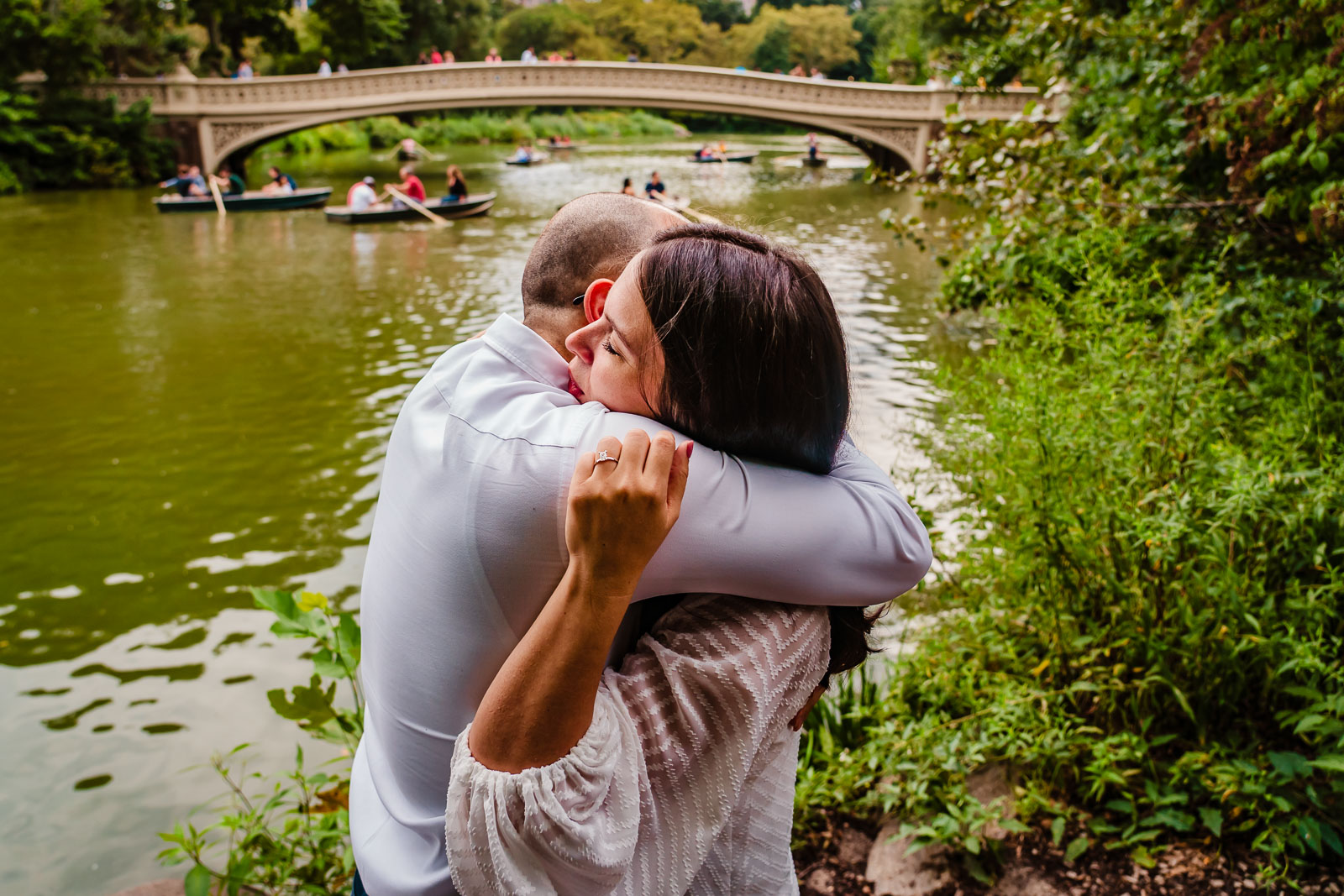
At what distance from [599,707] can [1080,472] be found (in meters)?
2.35

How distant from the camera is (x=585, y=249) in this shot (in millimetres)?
1402

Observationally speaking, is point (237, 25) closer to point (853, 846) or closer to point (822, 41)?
point (853, 846)

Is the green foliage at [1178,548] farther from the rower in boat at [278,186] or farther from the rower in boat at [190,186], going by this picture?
the rower in boat at [190,186]

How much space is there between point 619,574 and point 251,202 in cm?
1924

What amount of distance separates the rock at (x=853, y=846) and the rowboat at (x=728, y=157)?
29345mm

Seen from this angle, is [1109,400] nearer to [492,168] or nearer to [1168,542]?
[1168,542]

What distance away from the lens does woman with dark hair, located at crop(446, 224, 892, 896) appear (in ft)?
2.91

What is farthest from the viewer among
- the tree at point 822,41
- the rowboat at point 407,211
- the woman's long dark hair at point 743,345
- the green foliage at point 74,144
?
the tree at point 822,41

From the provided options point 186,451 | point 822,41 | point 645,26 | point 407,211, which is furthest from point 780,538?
point 822,41

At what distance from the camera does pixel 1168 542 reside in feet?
7.91

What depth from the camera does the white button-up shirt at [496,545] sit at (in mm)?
936

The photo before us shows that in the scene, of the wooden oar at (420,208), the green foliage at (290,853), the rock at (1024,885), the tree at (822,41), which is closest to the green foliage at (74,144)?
the wooden oar at (420,208)

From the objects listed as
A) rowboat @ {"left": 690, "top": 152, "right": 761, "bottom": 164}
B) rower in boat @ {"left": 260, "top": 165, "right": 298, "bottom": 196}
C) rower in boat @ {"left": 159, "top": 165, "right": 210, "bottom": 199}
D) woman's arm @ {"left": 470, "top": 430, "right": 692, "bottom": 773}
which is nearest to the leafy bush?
woman's arm @ {"left": 470, "top": 430, "right": 692, "bottom": 773}

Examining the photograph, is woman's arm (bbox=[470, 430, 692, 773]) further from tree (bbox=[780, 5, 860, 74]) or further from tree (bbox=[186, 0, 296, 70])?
tree (bbox=[780, 5, 860, 74])
